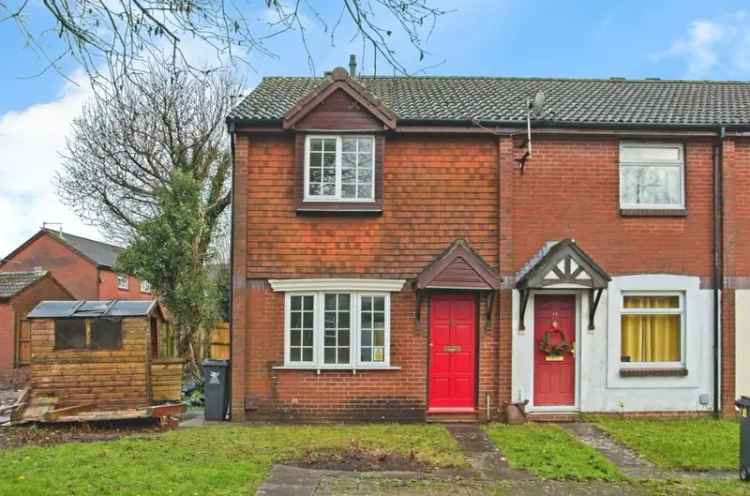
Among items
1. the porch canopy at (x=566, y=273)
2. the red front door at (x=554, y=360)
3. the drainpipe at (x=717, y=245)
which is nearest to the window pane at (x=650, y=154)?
the drainpipe at (x=717, y=245)

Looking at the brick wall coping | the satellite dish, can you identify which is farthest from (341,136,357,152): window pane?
the satellite dish

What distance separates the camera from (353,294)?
12672mm

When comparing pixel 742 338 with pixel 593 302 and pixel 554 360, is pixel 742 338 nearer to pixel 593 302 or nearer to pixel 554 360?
pixel 593 302

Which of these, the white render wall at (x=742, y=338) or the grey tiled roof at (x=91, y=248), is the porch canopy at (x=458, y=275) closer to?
the white render wall at (x=742, y=338)

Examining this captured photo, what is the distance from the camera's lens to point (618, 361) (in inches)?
503

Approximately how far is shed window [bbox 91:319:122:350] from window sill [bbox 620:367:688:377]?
966 centimetres

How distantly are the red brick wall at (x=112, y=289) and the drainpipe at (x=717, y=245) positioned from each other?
31.5 meters

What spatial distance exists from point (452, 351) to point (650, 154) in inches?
219

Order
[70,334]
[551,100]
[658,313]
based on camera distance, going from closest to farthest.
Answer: [70,334] < [658,313] < [551,100]

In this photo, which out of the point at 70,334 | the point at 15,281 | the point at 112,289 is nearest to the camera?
the point at 70,334

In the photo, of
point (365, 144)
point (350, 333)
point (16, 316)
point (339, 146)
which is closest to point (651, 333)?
point (350, 333)

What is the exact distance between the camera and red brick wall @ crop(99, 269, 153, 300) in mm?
38781

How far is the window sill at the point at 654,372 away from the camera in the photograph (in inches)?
502

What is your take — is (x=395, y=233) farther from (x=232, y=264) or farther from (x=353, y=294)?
(x=232, y=264)
